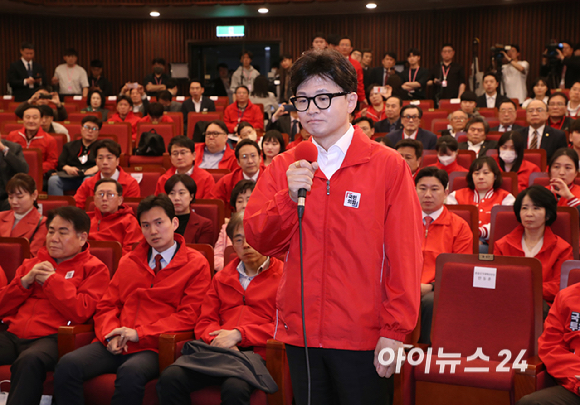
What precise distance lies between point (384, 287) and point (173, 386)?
123 centimetres

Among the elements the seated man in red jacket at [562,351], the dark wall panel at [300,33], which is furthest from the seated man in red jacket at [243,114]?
the seated man in red jacket at [562,351]

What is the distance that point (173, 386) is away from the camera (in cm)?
213

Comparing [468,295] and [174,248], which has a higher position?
[174,248]

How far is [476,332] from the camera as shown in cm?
221

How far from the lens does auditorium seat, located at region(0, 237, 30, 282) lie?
2.80 meters

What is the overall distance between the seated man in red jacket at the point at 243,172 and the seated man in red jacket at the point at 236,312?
56.5 inches

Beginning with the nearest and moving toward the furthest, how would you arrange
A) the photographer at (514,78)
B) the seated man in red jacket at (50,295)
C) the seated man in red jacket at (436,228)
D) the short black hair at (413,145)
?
the seated man in red jacket at (50,295), the seated man in red jacket at (436,228), the short black hair at (413,145), the photographer at (514,78)

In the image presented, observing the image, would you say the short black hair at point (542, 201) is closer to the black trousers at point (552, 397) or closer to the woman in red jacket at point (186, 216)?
the black trousers at point (552, 397)

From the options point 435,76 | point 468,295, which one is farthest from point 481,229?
point 435,76

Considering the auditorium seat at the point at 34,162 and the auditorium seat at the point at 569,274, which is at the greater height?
the auditorium seat at the point at 34,162

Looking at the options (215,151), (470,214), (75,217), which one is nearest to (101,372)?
(75,217)

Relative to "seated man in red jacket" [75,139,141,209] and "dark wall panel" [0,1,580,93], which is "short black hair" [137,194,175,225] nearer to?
"seated man in red jacket" [75,139,141,209]

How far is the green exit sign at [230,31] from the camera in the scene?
10305 millimetres

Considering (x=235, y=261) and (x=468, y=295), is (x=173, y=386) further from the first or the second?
(x=468, y=295)
